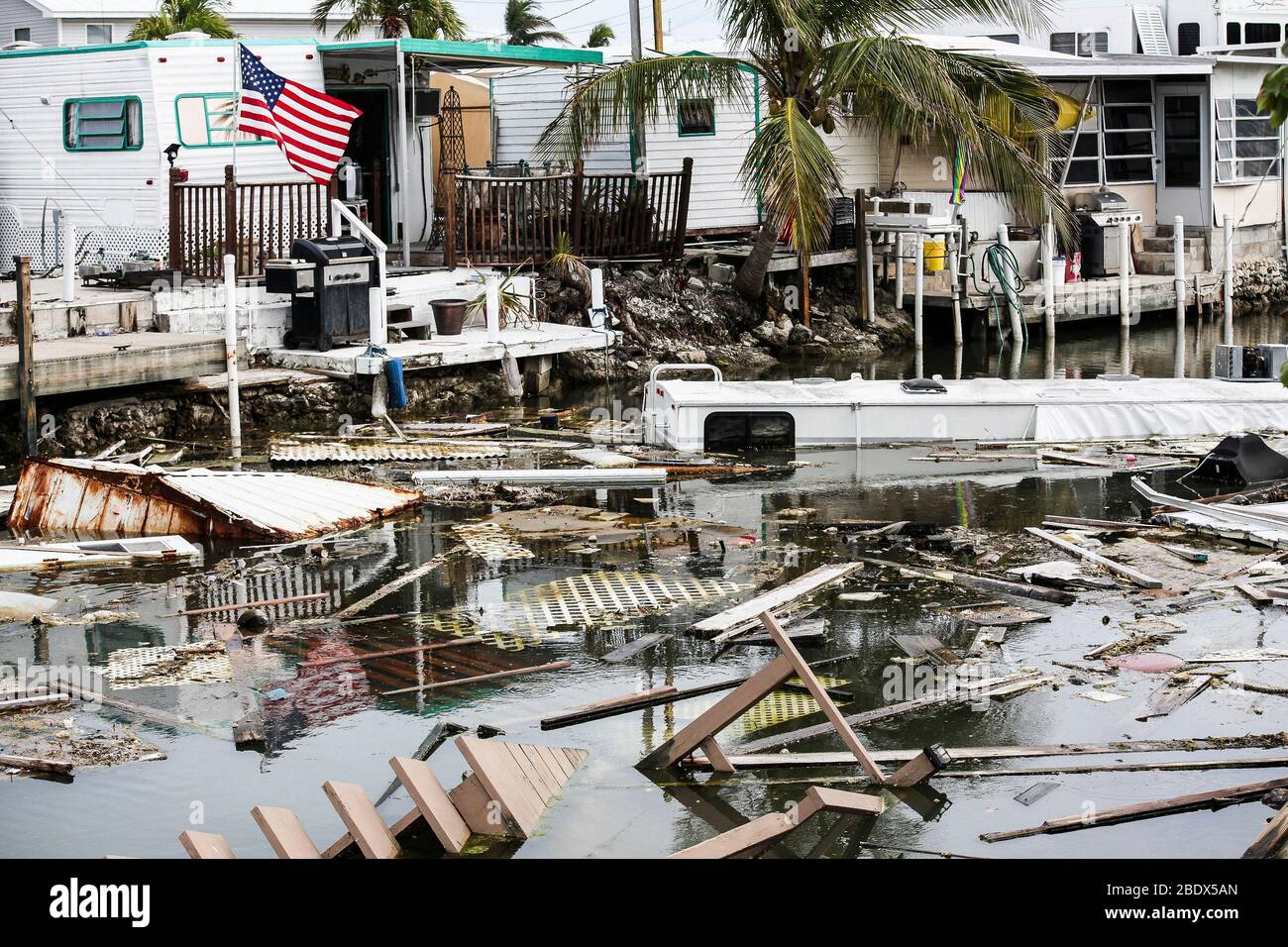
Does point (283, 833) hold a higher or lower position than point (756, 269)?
lower

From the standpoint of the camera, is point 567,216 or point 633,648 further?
point 567,216

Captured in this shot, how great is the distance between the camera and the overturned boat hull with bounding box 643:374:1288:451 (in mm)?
18047

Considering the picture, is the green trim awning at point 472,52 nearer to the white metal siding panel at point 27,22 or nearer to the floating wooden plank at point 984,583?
the floating wooden plank at point 984,583

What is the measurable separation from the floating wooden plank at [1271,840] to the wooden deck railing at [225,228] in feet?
55.4

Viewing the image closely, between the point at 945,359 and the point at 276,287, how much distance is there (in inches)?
503

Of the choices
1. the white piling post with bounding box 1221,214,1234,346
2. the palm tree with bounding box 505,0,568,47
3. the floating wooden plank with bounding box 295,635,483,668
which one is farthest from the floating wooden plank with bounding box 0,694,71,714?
the palm tree with bounding box 505,0,568,47

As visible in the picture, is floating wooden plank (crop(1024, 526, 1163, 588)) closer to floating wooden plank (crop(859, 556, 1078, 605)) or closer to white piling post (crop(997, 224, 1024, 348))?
floating wooden plank (crop(859, 556, 1078, 605))

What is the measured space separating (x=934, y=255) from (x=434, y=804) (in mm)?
24394

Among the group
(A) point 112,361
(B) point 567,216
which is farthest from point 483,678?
(B) point 567,216

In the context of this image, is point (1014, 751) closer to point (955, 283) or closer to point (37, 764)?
point (37, 764)

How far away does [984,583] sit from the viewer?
1228 centimetres

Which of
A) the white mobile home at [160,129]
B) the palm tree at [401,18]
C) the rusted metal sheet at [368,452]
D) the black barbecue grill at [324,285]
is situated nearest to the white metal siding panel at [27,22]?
the palm tree at [401,18]
